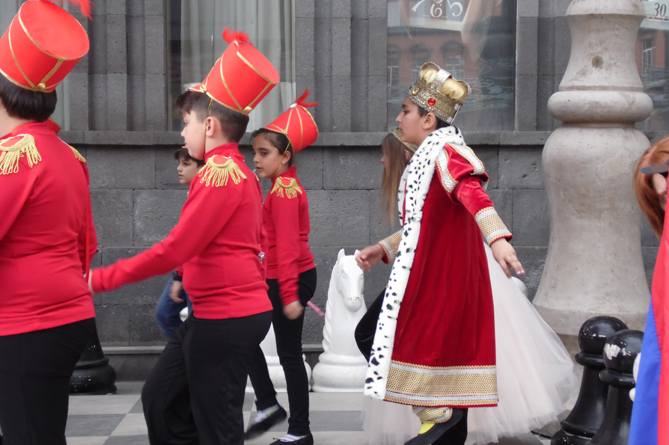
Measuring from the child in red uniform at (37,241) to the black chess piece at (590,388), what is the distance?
2158 millimetres

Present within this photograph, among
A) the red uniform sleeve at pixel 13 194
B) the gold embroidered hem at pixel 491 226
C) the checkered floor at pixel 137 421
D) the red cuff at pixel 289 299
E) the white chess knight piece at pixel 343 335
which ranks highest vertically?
the red uniform sleeve at pixel 13 194

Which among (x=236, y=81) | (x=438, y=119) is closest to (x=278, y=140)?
(x=438, y=119)

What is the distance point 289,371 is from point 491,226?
5.91 feet

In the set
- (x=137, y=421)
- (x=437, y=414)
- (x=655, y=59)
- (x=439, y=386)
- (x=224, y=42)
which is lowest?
(x=137, y=421)

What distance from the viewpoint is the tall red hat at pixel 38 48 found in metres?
2.76

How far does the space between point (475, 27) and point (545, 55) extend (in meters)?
0.71

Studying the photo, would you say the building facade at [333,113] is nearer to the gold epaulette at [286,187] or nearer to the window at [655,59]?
the window at [655,59]

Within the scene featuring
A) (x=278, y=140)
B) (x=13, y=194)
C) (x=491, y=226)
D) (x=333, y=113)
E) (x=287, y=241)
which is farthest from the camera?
(x=333, y=113)

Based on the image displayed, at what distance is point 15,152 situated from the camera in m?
2.69

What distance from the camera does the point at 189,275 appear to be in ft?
10.3

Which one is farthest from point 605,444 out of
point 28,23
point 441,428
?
point 28,23

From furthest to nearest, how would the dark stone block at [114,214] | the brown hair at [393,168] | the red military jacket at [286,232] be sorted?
the dark stone block at [114,214]
the red military jacket at [286,232]
the brown hair at [393,168]

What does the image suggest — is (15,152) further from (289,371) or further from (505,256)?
(289,371)

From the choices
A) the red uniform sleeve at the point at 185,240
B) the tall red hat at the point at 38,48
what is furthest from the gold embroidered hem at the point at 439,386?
the tall red hat at the point at 38,48
